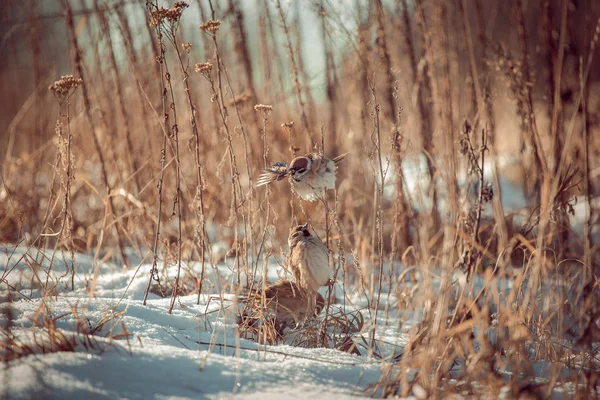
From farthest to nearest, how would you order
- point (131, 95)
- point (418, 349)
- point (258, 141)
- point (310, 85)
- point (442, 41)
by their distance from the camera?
point (131, 95), point (310, 85), point (258, 141), point (442, 41), point (418, 349)

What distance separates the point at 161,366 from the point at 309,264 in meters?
0.78

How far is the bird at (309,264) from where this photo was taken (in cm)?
208

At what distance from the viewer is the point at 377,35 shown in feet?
11.2

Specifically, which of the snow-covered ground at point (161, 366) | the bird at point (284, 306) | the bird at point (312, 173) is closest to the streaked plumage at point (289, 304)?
the bird at point (284, 306)

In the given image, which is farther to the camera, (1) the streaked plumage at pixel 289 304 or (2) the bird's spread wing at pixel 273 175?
(1) the streaked plumage at pixel 289 304

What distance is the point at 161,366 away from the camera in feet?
4.79

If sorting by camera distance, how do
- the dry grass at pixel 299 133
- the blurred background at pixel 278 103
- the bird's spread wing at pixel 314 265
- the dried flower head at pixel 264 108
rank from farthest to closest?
1. the blurred background at pixel 278 103
2. the dry grass at pixel 299 133
3. the bird's spread wing at pixel 314 265
4. the dried flower head at pixel 264 108

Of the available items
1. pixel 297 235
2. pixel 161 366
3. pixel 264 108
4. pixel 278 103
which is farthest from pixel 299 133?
pixel 161 366

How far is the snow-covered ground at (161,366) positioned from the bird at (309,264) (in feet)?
1.21

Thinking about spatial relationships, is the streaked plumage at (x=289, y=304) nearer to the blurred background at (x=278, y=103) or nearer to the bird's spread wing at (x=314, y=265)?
the bird's spread wing at (x=314, y=265)

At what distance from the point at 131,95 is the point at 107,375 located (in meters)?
3.27

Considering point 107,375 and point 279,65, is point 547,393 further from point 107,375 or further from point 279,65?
point 279,65

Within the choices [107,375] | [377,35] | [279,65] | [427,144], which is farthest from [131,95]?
[107,375]

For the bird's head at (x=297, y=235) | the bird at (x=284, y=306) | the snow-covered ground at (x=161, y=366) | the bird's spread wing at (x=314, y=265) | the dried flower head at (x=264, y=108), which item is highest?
the dried flower head at (x=264, y=108)
